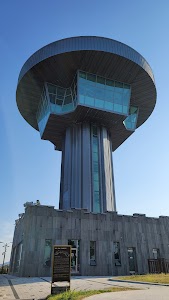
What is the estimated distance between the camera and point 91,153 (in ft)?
135

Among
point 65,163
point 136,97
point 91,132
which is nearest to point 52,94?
point 91,132

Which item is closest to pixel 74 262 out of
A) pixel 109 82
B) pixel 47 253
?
pixel 47 253

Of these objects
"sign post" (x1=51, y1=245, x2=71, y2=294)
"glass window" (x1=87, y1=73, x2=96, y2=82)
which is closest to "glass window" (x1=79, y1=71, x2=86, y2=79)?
"glass window" (x1=87, y1=73, x2=96, y2=82)

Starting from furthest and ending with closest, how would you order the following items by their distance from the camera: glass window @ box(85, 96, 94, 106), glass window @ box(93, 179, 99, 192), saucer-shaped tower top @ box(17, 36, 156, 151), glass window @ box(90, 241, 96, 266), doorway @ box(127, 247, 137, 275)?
glass window @ box(93, 179, 99, 192)
glass window @ box(85, 96, 94, 106)
saucer-shaped tower top @ box(17, 36, 156, 151)
doorway @ box(127, 247, 137, 275)
glass window @ box(90, 241, 96, 266)

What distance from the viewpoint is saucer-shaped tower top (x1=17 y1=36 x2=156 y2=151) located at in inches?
1458

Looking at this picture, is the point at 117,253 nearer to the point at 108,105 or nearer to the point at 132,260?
the point at 132,260

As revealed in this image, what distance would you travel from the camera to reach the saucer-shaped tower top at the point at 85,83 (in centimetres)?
3703

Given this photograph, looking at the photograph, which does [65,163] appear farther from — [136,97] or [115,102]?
[136,97]

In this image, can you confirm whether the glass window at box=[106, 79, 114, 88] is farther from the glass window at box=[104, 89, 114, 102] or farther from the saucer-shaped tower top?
the glass window at box=[104, 89, 114, 102]

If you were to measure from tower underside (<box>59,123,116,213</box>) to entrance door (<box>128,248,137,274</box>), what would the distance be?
9.46 m

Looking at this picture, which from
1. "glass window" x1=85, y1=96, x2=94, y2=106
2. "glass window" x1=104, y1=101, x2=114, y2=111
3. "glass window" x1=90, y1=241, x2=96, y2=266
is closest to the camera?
"glass window" x1=90, y1=241, x2=96, y2=266

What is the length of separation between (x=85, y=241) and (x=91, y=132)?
69.5 ft

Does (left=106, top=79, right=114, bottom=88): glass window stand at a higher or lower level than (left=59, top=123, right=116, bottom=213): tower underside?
higher

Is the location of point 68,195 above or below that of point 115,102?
below
